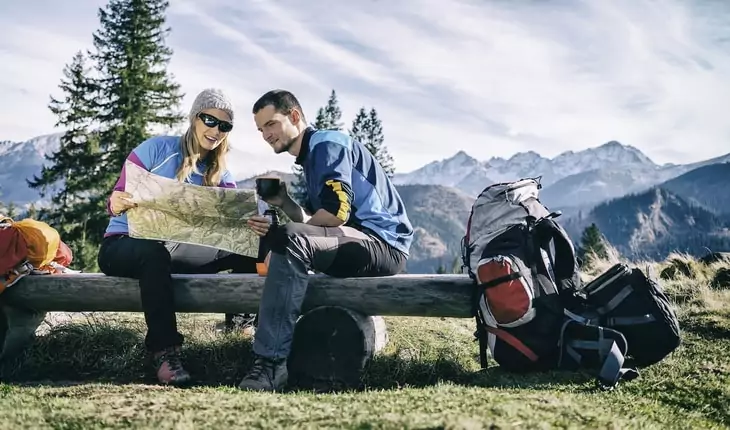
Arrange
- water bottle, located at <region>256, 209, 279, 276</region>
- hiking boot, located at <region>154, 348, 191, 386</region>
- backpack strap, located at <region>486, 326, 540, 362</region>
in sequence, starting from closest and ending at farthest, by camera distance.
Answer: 1. backpack strap, located at <region>486, 326, 540, 362</region>
2. hiking boot, located at <region>154, 348, 191, 386</region>
3. water bottle, located at <region>256, 209, 279, 276</region>

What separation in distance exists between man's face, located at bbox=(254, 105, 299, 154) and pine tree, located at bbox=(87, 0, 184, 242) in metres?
25.4

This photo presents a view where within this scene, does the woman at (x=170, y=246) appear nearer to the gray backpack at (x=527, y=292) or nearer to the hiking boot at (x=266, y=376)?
the hiking boot at (x=266, y=376)

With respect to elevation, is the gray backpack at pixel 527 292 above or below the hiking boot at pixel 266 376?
above

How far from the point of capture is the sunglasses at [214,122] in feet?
18.5

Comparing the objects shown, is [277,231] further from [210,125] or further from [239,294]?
[210,125]

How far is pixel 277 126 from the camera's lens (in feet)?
17.3

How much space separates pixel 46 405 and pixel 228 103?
317 centimetres

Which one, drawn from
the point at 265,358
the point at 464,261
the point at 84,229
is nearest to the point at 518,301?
the point at 464,261

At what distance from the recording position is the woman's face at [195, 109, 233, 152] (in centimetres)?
565

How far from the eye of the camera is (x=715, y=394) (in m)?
4.05

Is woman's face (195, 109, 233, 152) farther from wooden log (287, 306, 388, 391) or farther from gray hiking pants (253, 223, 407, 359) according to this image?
wooden log (287, 306, 388, 391)

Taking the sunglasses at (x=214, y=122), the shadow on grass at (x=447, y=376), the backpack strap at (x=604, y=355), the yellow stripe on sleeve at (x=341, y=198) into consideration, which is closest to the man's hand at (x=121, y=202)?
the sunglasses at (x=214, y=122)

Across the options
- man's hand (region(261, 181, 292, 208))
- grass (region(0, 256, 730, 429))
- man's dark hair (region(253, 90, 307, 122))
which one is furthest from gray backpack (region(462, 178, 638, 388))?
man's dark hair (region(253, 90, 307, 122))

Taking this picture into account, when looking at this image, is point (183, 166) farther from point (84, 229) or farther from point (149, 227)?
point (84, 229)
